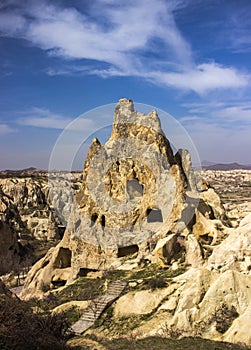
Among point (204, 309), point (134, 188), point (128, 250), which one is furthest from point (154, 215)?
point (204, 309)

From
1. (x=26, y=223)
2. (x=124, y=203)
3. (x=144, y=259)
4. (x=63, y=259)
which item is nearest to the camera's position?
(x=144, y=259)

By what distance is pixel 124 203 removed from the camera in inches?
1031

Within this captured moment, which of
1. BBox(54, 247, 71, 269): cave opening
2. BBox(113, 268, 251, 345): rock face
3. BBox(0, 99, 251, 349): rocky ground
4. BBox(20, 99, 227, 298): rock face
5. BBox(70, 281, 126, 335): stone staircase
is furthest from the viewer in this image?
BBox(54, 247, 71, 269): cave opening

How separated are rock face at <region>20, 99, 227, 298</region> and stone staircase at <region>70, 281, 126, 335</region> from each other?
4.66 m

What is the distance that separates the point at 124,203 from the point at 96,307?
389 inches

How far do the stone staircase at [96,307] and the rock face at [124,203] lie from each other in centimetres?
466

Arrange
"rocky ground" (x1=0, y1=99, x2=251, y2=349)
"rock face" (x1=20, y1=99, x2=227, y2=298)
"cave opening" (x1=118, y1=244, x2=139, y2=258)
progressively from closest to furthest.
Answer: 1. "rocky ground" (x1=0, y1=99, x2=251, y2=349)
2. "rock face" (x1=20, y1=99, x2=227, y2=298)
3. "cave opening" (x1=118, y1=244, x2=139, y2=258)

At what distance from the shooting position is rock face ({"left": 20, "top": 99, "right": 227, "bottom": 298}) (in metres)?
25.1

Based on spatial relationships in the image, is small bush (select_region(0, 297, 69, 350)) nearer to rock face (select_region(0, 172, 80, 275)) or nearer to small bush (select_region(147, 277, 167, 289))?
small bush (select_region(147, 277, 167, 289))

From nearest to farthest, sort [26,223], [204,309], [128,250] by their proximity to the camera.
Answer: [204,309] < [128,250] < [26,223]

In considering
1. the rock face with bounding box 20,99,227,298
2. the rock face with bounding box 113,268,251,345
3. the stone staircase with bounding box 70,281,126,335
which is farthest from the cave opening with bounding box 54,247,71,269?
the rock face with bounding box 113,268,251,345

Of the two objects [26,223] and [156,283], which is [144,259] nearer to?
[156,283]

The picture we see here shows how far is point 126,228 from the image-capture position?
25766 mm

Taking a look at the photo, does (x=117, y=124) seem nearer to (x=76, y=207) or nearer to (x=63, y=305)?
(x=76, y=207)
